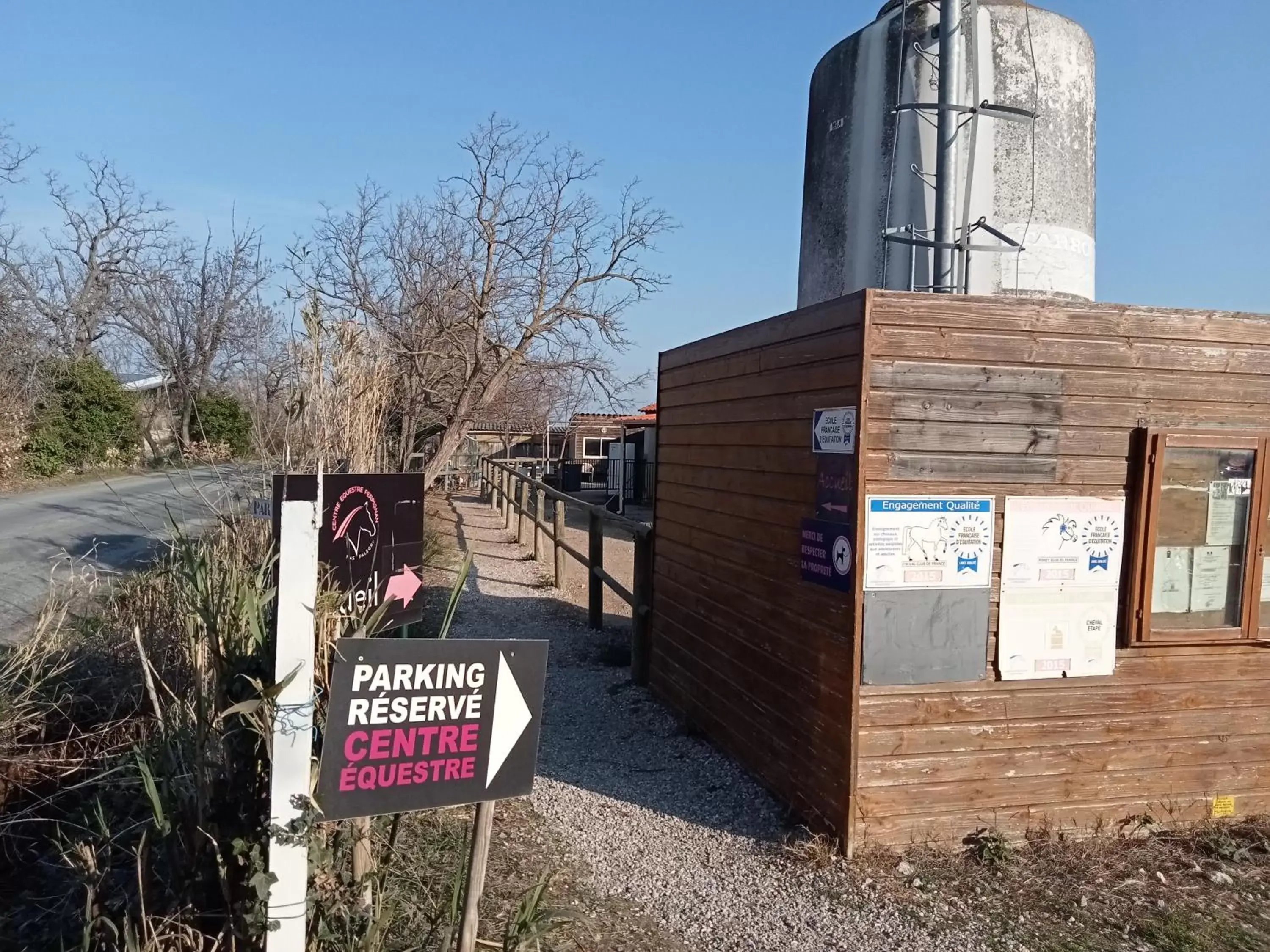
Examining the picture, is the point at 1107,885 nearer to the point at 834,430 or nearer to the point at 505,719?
the point at 834,430

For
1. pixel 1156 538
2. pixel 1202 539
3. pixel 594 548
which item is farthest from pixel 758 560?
pixel 594 548

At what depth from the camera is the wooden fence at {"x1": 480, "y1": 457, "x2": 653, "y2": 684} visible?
24.3 feet

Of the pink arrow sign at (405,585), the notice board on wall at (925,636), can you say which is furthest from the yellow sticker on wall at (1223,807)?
the pink arrow sign at (405,585)

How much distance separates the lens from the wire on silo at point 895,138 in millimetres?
6652

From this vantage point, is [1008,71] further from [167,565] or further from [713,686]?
[167,565]

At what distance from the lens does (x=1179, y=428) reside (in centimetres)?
445

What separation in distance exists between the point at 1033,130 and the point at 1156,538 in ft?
10.9

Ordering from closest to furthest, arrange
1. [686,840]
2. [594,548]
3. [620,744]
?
[686,840] → [620,744] → [594,548]

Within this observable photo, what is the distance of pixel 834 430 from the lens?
433cm

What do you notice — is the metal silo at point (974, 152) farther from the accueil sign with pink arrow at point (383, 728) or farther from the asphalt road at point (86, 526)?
the asphalt road at point (86, 526)

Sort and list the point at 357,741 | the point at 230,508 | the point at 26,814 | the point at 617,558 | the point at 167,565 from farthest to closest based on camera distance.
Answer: the point at 617,558, the point at 230,508, the point at 167,565, the point at 26,814, the point at 357,741

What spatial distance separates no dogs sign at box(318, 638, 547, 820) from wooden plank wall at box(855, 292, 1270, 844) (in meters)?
2.19

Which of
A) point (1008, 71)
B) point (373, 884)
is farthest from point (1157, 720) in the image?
point (1008, 71)

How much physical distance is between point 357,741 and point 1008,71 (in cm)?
636
